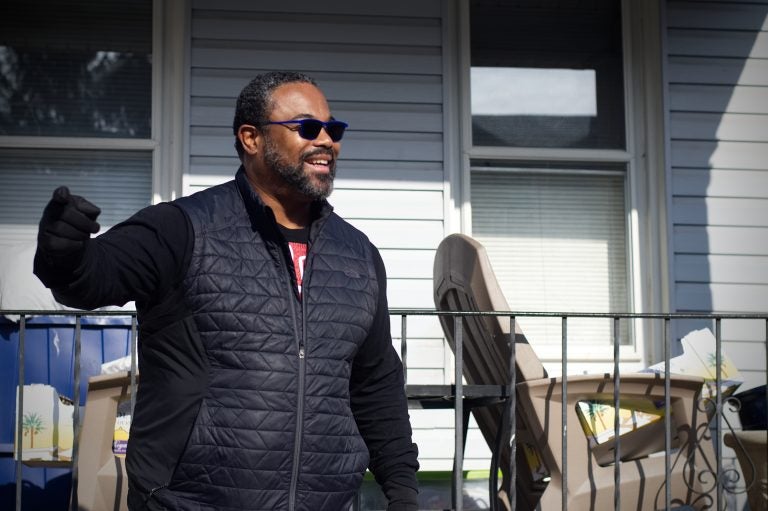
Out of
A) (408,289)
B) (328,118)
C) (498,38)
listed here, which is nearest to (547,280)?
(408,289)

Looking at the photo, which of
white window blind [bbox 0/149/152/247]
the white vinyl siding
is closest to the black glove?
white window blind [bbox 0/149/152/247]

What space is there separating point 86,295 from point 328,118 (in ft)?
2.78

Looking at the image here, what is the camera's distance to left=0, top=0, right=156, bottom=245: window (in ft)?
19.0

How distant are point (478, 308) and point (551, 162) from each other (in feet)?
7.14

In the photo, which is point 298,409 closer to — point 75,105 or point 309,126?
point 309,126

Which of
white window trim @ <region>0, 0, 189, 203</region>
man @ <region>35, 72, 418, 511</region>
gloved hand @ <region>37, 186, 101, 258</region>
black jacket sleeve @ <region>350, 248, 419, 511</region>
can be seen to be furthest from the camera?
white window trim @ <region>0, 0, 189, 203</region>

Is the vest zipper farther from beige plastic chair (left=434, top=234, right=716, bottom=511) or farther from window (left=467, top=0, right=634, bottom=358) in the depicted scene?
window (left=467, top=0, right=634, bottom=358)

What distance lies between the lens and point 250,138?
8.82ft

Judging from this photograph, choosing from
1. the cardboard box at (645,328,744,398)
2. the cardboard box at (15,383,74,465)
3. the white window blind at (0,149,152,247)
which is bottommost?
the cardboard box at (15,383,74,465)

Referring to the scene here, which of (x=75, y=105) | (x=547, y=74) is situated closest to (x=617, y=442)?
(x=547, y=74)

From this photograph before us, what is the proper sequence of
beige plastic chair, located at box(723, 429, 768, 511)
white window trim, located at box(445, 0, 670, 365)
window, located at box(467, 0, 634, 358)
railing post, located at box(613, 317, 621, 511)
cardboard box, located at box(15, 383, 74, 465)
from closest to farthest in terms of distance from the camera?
1. railing post, located at box(613, 317, 621, 511)
2. cardboard box, located at box(15, 383, 74, 465)
3. beige plastic chair, located at box(723, 429, 768, 511)
4. white window trim, located at box(445, 0, 670, 365)
5. window, located at box(467, 0, 634, 358)

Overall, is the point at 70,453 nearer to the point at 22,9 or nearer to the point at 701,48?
the point at 22,9

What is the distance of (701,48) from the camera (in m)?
6.10

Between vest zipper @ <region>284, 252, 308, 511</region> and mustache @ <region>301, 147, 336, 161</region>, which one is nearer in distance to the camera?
vest zipper @ <region>284, 252, 308, 511</region>
